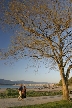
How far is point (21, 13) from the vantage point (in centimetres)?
2908

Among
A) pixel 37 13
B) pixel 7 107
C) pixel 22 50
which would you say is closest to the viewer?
pixel 7 107

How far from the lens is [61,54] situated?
29.1 metres

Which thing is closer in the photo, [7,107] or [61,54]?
[7,107]

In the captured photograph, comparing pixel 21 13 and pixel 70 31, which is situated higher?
pixel 21 13

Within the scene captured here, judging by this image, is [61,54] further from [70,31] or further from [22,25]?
[22,25]

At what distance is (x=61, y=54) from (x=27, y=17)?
5.81 meters

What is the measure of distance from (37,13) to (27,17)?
1430mm

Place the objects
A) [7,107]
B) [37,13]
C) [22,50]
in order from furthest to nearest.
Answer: [22,50]
[37,13]
[7,107]

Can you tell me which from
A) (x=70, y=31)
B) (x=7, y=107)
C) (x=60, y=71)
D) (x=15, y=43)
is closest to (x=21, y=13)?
(x=15, y=43)

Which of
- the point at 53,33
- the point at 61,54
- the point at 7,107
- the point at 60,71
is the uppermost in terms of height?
the point at 53,33

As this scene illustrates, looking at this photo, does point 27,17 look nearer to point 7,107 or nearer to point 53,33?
point 53,33

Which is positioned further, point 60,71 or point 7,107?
point 60,71

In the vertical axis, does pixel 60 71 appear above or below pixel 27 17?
below

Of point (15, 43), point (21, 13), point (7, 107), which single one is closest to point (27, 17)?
point (21, 13)
